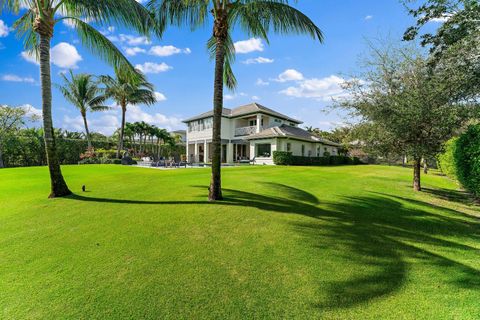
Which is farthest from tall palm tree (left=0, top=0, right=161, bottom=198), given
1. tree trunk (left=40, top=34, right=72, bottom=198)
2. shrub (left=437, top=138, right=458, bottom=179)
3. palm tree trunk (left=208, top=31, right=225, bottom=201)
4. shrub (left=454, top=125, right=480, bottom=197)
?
shrub (left=437, top=138, right=458, bottom=179)

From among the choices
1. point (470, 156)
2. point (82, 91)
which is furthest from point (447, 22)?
point (82, 91)

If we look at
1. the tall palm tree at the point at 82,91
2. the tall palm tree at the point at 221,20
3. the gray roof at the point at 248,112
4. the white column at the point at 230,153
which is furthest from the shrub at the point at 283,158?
the tall palm tree at the point at 82,91

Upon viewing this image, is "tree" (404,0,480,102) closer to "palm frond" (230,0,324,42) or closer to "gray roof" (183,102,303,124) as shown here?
"palm frond" (230,0,324,42)

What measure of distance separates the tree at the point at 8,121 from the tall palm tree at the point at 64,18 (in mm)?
22389

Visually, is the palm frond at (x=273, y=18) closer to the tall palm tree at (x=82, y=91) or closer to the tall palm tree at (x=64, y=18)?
the tall palm tree at (x=64, y=18)

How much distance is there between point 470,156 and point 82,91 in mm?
35441

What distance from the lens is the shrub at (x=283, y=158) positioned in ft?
82.0

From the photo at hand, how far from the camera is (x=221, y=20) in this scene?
7293 millimetres

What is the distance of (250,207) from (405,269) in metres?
4.02

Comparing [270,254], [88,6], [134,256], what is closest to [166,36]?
[88,6]

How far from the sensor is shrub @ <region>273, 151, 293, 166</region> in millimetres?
25000

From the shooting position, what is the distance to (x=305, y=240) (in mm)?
4723

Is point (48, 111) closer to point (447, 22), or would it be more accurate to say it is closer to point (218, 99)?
point (218, 99)

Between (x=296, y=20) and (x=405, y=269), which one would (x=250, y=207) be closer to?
(x=405, y=269)
